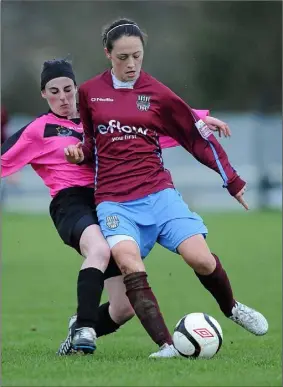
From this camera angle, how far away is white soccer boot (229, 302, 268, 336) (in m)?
7.17

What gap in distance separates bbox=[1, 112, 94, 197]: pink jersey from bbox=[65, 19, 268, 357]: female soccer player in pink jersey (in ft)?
0.73

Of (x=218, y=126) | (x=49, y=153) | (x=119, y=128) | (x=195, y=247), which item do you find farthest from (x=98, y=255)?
(x=218, y=126)

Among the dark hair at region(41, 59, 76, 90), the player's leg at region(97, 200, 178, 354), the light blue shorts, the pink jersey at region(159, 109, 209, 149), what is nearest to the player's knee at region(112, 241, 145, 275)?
the player's leg at region(97, 200, 178, 354)

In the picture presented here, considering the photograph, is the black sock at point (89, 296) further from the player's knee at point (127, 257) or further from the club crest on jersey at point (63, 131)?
the club crest on jersey at point (63, 131)

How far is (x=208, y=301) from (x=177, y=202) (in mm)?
4651

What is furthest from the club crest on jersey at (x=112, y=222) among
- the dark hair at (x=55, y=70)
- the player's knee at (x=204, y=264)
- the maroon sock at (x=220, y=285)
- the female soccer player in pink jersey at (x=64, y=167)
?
the dark hair at (x=55, y=70)

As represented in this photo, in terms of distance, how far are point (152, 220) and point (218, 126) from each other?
2.58 feet

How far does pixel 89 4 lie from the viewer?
1667 inches

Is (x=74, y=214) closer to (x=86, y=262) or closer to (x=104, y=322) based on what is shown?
(x=86, y=262)

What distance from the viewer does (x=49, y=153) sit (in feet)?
24.0

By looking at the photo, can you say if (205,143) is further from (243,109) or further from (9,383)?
(243,109)

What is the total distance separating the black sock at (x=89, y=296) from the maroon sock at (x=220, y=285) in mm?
715

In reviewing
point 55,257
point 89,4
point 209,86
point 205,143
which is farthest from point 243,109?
point 205,143

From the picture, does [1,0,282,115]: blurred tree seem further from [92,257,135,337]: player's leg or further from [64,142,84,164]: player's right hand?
[64,142,84,164]: player's right hand
